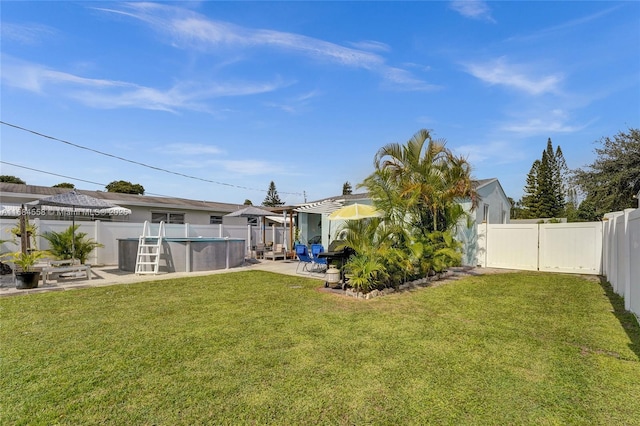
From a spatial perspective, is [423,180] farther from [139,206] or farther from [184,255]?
[139,206]

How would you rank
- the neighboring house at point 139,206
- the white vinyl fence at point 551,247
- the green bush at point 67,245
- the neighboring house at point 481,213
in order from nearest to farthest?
the white vinyl fence at point 551,247, the green bush at point 67,245, the neighboring house at point 481,213, the neighboring house at point 139,206

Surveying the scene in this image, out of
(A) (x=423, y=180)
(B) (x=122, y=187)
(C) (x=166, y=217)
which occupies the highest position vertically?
(B) (x=122, y=187)

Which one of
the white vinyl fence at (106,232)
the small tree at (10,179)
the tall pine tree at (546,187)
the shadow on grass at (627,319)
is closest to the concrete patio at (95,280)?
the white vinyl fence at (106,232)

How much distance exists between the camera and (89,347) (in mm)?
4156

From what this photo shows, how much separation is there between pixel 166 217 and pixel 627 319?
20.9 metres

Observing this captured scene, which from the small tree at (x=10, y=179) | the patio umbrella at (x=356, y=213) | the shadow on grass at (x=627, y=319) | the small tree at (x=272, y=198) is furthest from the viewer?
the small tree at (x=272, y=198)

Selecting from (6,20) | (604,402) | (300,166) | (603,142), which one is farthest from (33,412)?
(603,142)

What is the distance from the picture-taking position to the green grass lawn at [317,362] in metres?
2.72

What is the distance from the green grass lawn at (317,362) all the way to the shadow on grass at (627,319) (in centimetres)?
4

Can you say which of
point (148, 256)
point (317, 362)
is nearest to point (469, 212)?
point (317, 362)

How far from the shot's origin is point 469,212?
12969 mm

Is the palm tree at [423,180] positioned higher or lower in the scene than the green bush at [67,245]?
higher

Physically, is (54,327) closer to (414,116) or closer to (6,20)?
(6,20)

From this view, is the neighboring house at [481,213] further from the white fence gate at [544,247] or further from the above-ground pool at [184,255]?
the above-ground pool at [184,255]
